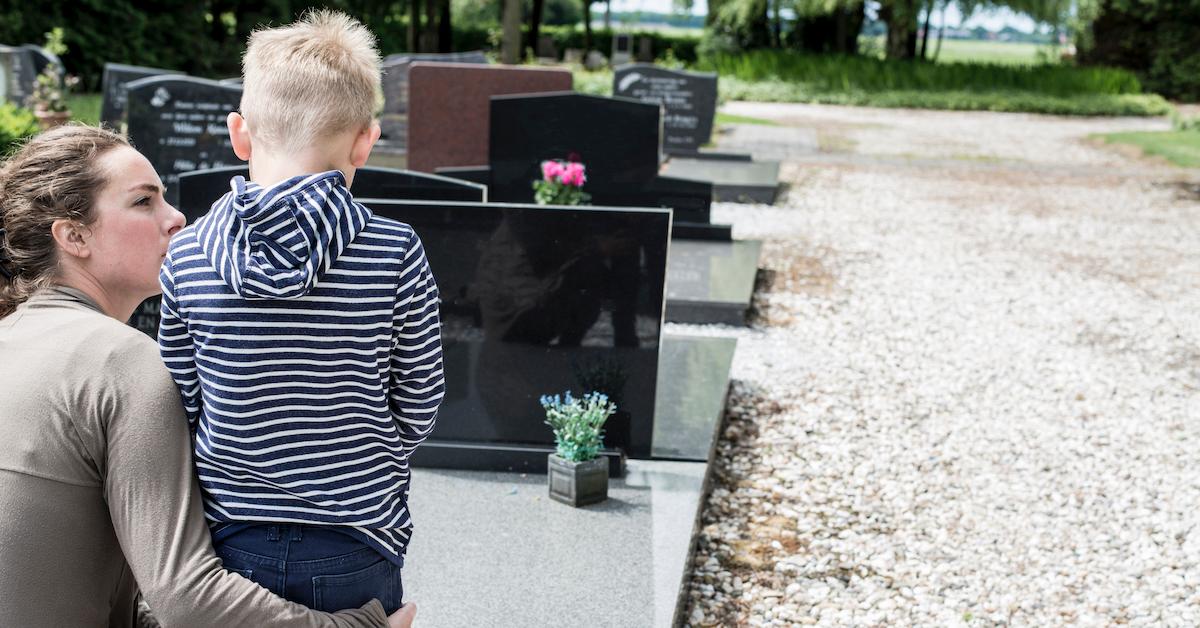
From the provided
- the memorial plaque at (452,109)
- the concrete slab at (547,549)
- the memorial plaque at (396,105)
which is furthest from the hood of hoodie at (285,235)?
the memorial plaque at (396,105)

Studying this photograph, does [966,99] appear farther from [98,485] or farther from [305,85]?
[98,485]

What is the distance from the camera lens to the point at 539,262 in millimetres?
4406

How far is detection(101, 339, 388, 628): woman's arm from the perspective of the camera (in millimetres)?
1502

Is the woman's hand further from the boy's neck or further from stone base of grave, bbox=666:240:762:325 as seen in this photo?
stone base of grave, bbox=666:240:762:325

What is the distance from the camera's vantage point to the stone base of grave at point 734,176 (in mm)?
Answer: 12188

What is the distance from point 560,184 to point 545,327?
11.5 ft

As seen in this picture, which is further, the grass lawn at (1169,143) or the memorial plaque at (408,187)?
the grass lawn at (1169,143)

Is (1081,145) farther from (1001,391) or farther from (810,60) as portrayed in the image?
(1001,391)

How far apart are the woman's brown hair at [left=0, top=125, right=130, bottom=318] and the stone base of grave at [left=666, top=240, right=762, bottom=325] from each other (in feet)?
16.4

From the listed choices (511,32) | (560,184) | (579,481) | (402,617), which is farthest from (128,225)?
(511,32)

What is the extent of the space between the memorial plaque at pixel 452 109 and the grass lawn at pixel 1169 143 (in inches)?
449

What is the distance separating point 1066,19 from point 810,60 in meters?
7.49

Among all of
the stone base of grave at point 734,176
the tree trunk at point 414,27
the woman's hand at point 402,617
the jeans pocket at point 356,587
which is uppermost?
the tree trunk at point 414,27

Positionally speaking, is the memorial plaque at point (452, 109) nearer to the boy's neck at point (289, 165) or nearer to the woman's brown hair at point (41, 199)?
the woman's brown hair at point (41, 199)
